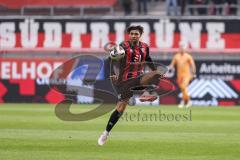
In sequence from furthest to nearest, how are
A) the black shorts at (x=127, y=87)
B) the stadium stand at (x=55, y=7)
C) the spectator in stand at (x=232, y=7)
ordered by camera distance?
the stadium stand at (x=55, y=7)
the spectator in stand at (x=232, y=7)
the black shorts at (x=127, y=87)

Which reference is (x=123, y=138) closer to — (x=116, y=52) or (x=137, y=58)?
(x=137, y=58)

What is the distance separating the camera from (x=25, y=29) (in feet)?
102

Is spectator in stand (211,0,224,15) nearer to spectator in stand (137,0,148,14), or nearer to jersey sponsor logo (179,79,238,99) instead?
spectator in stand (137,0,148,14)

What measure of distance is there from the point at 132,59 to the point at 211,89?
14461 mm

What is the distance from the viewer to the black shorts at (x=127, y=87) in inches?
530

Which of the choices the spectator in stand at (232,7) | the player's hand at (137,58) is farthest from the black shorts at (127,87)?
the spectator in stand at (232,7)

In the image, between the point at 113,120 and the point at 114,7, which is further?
the point at 114,7

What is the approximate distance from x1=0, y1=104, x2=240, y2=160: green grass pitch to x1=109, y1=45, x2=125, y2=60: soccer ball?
1702 millimetres

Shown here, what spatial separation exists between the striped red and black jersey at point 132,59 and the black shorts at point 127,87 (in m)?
0.10

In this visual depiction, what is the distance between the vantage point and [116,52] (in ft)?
43.1

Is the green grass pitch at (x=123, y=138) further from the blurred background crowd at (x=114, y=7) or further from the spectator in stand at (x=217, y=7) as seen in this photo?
the blurred background crowd at (x=114, y=7)

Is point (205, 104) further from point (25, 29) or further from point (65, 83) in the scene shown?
point (25, 29)

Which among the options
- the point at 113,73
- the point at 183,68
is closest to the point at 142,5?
the point at 183,68

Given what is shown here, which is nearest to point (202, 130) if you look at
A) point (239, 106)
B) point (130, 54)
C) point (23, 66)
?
point (130, 54)
